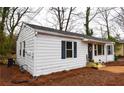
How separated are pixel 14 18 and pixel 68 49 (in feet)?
20.0

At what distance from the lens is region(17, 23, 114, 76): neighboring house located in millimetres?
9102

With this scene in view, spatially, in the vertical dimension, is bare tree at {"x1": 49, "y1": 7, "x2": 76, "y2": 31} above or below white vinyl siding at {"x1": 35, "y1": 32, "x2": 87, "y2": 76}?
above

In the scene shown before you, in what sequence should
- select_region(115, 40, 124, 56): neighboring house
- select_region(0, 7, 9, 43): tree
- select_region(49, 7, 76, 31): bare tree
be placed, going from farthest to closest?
select_region(115, 40, 124, 56): neighboring house
select_region(49, 7, 76, 31): bare tree
select_region(0, 7, 9, 43): tree

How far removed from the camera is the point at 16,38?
13859 millimetres

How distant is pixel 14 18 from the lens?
14.9 metres

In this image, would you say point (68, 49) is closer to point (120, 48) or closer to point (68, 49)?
point (68, 49)

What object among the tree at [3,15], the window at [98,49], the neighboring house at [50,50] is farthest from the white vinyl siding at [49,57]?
the tree at [3,15]

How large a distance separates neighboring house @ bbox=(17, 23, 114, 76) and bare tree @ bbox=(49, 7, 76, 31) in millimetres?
4443

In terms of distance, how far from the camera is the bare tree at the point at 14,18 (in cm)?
1362

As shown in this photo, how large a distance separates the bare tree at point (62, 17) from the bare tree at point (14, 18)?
3.49 metres

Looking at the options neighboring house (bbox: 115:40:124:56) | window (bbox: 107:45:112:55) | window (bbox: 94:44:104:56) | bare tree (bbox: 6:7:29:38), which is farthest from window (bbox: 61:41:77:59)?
neighboring house (bbox: 115:40:124:56)

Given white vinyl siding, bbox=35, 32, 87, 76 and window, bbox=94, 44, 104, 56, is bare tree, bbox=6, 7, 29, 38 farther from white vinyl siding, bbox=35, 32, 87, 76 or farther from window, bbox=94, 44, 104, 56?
window, bbox=94, 44, 104, 56

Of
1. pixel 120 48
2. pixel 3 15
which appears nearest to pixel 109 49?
pixel 120 48
